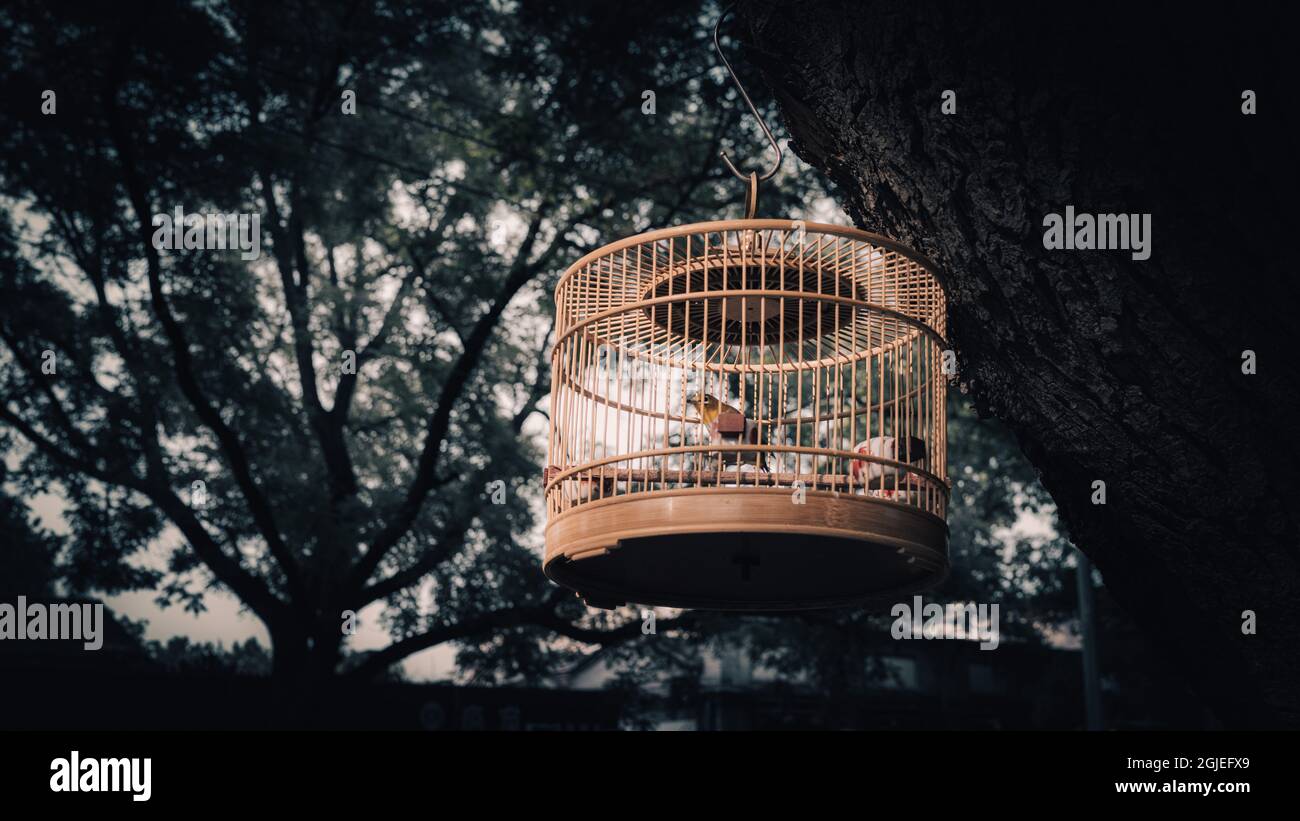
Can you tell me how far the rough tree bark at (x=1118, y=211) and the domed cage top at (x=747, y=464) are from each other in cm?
25

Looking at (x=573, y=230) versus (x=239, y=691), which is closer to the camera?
(x=573, y=230)

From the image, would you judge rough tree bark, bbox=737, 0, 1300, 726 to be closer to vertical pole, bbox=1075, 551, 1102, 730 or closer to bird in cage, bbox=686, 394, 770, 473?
bird in cage, bbox=686, 394, 770, 473

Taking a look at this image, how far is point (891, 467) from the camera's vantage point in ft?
9.72

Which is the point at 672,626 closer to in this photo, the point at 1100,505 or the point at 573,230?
the point at 573,230

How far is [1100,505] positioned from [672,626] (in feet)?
27.2

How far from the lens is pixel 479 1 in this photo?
10094mm

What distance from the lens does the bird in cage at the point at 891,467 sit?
2.89 m

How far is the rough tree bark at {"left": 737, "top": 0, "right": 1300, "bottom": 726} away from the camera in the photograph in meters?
2.65

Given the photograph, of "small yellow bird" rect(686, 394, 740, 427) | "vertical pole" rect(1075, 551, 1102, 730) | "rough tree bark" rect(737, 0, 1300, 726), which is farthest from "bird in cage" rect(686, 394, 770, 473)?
"vertical pole" rect(1075, 551, 1102, 730)

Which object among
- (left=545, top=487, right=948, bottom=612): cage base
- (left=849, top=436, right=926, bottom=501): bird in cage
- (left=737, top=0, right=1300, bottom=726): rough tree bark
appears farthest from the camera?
(left=849, top=436, right=926, bottom=501): bird in cage

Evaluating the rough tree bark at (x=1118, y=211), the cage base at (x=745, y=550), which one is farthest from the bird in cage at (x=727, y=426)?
the rough tree bark at (x=1118, y=211)

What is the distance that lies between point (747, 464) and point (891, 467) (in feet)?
1.33

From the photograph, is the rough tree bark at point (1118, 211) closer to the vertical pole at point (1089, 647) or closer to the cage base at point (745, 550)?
the cage base at point (745, 550)
